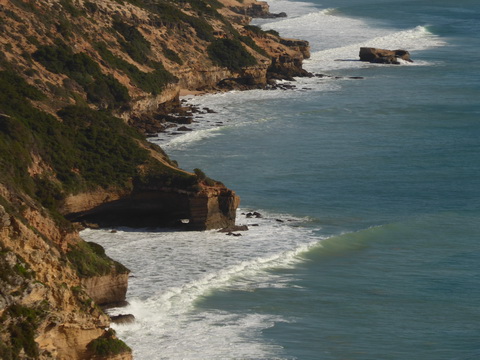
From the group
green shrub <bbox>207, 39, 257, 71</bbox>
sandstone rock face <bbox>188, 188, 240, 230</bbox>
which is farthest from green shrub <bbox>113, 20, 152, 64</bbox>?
sandstone rock face <bbox>188, 188, 240, 230</bbox>

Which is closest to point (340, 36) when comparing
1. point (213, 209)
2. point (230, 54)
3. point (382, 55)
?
point (382, 55)

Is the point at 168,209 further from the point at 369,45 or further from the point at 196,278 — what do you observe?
the point at 369,45

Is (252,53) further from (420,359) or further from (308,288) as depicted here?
(420,359)

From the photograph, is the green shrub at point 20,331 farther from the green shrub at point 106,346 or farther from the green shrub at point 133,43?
the green shrub at point 133,43

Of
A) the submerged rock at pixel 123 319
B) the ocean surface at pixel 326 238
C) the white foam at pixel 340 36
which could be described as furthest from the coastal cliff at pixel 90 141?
the white foam at pixel 340 36

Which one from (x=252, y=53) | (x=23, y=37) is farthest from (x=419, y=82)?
(x=23, y=37)
